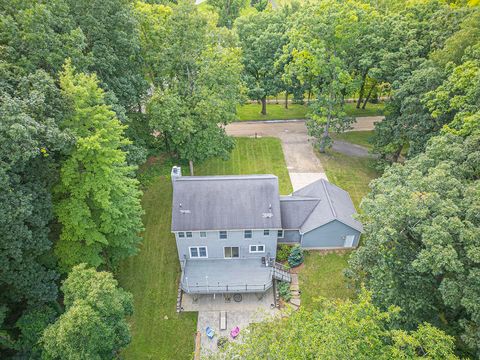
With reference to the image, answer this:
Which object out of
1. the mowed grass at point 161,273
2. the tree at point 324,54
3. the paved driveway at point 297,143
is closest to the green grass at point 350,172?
the paved driveway at point 297,143

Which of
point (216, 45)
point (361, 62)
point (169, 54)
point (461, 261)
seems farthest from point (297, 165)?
point (461, 261)

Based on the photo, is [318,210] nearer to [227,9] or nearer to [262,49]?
[262,49]

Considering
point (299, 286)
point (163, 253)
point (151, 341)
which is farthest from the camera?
point (163, 253)

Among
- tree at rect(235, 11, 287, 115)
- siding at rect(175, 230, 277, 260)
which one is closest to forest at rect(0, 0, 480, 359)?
siding at rect(175, 230, 277, 260)

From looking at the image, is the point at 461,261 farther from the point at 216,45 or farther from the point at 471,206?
the point at 216,45

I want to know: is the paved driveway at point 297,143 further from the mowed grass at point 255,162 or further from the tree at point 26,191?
the tree at point 26,191

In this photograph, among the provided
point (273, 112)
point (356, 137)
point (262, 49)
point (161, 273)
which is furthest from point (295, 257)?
point (273, 112)
